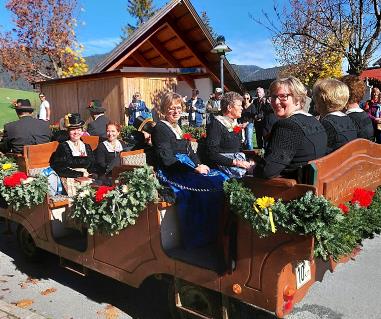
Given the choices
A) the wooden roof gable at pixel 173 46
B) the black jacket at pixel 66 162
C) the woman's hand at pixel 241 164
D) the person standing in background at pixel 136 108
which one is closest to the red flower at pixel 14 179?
the black jacket at pixel 66 162

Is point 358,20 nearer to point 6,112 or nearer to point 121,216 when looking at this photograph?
point 121,216

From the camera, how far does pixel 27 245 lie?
15.7 feet

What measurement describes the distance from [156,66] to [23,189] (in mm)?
11676

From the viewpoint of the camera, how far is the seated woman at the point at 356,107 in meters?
3.97

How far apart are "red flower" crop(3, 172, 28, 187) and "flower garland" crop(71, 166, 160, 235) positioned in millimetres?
1091

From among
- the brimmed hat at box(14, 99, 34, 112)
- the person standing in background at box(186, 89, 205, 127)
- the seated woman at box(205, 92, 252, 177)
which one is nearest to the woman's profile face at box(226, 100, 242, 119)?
the seated woman at box(205, 92, 252, 177)

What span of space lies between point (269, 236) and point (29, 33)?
27502 mm

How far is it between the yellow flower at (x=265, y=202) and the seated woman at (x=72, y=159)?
2945mm

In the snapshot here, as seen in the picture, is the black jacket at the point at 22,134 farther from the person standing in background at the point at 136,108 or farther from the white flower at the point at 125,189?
the person standing in background at the point at 136,108

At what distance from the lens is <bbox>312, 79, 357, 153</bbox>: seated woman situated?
10.6 feet

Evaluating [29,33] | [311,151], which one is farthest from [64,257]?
[29,33]

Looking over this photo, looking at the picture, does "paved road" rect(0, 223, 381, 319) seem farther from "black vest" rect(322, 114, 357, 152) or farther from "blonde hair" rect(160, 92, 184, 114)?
"blonde hair" rect(160, 92, 184, 114)

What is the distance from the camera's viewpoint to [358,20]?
447 inches

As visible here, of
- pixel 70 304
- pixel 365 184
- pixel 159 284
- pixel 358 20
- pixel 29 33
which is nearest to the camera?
pixel 365 184
